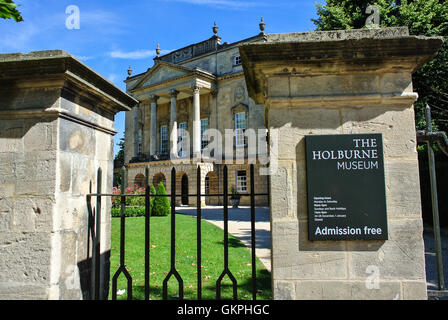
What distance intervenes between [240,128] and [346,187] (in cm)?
2515

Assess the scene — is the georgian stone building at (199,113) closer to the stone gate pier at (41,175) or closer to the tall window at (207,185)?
the tall window at (207,185)

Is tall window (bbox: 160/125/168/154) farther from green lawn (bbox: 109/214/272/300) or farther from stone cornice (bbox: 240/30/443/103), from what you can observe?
stone cornice (bbox: 240/30/443/103)

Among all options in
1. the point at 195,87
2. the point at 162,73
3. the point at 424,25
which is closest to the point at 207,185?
the point at 195,87

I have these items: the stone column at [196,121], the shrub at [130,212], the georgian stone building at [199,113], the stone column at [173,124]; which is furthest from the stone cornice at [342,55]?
the stone column at [173,124]

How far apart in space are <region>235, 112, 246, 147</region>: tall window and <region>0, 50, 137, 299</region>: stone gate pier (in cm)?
2454

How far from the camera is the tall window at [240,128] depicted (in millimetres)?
27233

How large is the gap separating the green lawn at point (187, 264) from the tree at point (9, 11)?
377 centimetres

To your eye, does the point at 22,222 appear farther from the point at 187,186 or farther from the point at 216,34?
the point at 216,34

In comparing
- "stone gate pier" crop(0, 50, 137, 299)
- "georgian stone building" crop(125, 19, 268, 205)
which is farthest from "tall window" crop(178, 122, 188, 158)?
"stone gate pier" crop(0, 50, 137, 299)

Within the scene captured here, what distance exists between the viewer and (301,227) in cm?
247

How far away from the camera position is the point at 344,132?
253 centimetres
